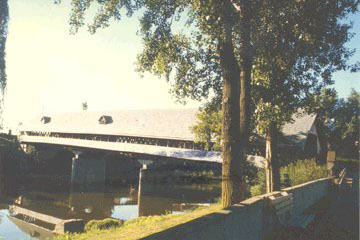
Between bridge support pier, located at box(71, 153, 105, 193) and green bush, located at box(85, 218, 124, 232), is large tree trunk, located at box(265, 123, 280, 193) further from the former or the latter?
bridge support pier, located at box(71, 153, 105, 193)

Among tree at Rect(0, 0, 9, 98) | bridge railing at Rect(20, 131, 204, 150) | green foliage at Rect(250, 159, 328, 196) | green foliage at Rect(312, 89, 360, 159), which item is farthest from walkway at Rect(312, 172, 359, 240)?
green foliage at Rect(312, 89, 360, 159)

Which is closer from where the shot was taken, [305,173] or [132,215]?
[305,173]

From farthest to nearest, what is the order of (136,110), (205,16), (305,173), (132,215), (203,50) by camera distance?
(136,110) → (132,215) → (305,173) → (203,50) → (205,16)

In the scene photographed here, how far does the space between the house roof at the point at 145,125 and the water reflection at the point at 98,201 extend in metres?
5.00

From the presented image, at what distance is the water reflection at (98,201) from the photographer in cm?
1936

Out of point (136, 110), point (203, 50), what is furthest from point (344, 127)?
point (203, 50)

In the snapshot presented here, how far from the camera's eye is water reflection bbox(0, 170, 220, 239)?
19.4 meters

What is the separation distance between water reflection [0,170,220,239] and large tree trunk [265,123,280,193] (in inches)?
291

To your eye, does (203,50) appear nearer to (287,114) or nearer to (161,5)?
(161,5)

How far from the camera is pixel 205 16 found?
7.59 metres

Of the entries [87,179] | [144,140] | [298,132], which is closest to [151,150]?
[144,140]

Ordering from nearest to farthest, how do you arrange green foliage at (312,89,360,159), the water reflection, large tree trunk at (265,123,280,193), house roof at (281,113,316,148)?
large tree trunk at (265,123,280,193) < the water reflection < house roof at (281,113,316,148) < green foliage at (312,89,360,159)

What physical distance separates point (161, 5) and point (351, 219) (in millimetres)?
9019

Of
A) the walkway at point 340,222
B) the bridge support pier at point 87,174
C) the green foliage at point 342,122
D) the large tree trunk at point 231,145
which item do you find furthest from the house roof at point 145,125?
the green foliage at point 342,122
